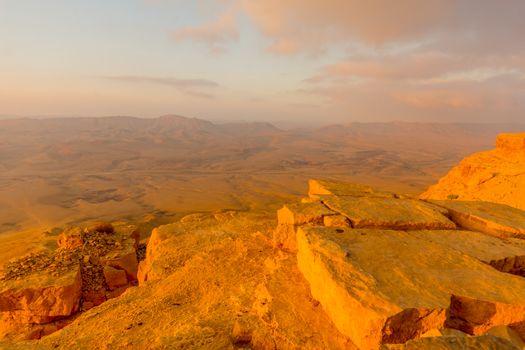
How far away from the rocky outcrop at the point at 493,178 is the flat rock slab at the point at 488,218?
11165mm

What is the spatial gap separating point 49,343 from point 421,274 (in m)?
7.01

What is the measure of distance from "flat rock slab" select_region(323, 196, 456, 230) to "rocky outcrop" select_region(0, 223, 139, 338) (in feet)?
26.9

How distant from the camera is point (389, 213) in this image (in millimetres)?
7496

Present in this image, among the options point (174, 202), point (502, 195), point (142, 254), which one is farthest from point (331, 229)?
point (174, 202)

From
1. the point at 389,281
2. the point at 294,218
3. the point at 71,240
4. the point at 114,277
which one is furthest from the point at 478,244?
the point at 71,240

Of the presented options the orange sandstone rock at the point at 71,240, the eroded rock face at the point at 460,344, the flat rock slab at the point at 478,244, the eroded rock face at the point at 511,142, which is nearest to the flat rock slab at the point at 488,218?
the flat rock slab at the point at 478,244

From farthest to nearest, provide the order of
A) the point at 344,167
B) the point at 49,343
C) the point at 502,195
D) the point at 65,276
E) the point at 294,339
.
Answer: the point at 344,167 → the point at 502,195 → the point at 65,276 → the point at 49,343 → the point at 294,339

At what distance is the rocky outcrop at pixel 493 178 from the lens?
18.6 meters

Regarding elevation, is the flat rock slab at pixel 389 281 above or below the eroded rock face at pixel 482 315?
A: above

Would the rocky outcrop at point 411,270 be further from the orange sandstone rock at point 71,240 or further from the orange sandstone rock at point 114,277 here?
the orange sandstone rock at point 71,240

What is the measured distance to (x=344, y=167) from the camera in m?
92.7

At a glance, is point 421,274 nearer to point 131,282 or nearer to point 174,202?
point 131,282

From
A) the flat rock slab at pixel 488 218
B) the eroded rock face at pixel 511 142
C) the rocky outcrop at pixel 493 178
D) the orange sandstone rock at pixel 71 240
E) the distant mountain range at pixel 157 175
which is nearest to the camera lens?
the flat rock slab at pixel 488 218

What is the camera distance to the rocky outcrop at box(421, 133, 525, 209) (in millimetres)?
18641
